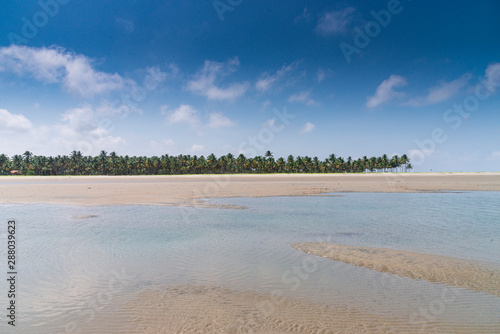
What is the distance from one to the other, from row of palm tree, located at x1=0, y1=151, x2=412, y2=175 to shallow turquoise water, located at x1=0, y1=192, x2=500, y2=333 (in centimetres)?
13273

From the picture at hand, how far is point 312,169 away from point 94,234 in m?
155

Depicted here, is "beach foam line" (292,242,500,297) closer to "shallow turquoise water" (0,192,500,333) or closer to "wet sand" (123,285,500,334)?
"shallow turquoise water" (0,192,500,333)

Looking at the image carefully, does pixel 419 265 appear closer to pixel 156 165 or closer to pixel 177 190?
pixel 177 190

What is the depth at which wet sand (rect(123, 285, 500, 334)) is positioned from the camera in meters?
5.55

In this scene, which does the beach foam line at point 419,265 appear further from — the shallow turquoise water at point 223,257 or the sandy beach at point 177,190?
the sandy beach at point 177,190

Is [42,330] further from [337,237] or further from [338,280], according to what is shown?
[337,237]

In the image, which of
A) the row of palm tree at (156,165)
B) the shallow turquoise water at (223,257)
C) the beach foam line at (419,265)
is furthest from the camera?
the row of palm tree at (156,165)

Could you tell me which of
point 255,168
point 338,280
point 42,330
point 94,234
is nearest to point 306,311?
point 338,280

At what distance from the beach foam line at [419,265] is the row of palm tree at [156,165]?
144 m

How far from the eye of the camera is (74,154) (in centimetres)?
15325

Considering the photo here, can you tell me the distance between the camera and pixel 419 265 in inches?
368

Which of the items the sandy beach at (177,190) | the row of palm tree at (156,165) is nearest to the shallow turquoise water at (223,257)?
the sandy beach at (177,190)

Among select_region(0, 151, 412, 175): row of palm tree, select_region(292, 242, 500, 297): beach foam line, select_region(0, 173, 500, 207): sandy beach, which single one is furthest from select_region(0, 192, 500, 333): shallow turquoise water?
select_region(0, 151, 412, 175): row of palm tree

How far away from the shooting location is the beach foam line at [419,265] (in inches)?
314
